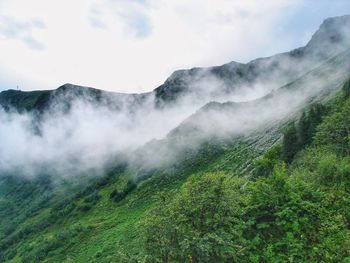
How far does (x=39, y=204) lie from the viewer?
178 meters

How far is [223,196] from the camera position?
21.1 metres

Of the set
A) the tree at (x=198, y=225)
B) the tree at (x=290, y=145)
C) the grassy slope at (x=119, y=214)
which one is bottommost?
the grassy slope at (x=119, y=214)

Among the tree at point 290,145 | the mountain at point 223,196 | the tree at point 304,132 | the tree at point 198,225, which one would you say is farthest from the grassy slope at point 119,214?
the tree at point 198,225

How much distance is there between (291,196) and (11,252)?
11964 centimetres


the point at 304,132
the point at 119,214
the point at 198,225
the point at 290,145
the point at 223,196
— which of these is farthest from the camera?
the point at 119,214

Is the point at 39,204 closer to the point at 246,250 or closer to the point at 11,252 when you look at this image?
the point at 11,252

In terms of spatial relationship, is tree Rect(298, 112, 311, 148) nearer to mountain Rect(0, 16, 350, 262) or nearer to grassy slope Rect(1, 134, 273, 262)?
mountain Rect(0, 16, 350, 262)

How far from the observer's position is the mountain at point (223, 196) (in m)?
20.5

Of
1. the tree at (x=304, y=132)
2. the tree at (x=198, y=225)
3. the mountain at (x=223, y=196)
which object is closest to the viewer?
the tree at (x=198, y=225)

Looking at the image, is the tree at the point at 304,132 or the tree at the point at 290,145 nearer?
the tree at the point at 290,145

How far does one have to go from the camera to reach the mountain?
67.3 ft

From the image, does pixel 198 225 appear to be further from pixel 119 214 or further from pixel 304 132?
pixel 119 214

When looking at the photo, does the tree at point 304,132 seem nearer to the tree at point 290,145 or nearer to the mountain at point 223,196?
the mountain at point 223,196

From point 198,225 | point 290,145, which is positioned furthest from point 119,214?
point 198,225
